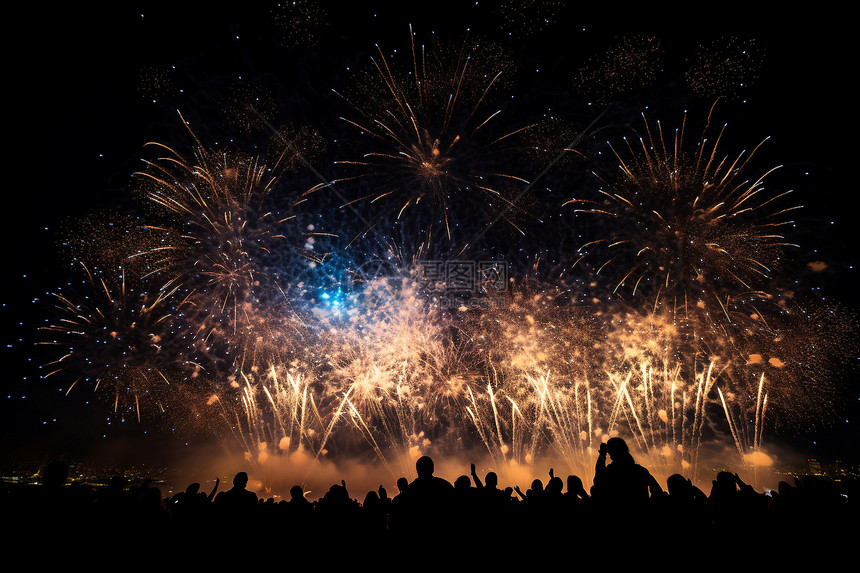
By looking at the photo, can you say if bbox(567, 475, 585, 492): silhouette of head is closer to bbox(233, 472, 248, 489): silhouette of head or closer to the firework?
bbox(233, 472, 248, 489): silhouette of head

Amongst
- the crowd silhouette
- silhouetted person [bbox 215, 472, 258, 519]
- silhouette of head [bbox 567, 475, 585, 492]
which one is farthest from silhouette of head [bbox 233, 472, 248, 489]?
silhouette of head [bbox 567, 475, 585, 492]

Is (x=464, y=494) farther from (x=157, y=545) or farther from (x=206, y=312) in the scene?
(x=206, y=312)

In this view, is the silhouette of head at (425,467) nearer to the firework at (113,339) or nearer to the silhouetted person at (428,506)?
the silhouetted person at (428,506)

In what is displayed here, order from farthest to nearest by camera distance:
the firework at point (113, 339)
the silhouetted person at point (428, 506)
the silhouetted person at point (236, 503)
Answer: the firework at point (113, 339), the silhouetted person at point (236, 503), the silhouetted person at point (428, 506)

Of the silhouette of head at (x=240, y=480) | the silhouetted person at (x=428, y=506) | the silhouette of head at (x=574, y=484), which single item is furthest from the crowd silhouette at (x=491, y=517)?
the silhouette of head at (x=240, y=480)

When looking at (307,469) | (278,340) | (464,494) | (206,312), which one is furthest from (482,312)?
(307,469)

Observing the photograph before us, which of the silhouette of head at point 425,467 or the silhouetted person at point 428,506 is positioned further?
the silhouette of head at point 425,467

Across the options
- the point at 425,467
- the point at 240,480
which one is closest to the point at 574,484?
the point at 425,467

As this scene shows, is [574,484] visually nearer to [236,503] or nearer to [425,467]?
[425,467]
